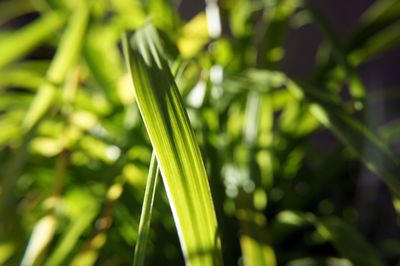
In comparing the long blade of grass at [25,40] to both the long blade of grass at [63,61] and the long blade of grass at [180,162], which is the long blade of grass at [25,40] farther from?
the long blade of grass at [180,162]

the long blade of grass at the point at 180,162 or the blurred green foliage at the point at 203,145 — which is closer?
the long blade of grass at the point at 180,162

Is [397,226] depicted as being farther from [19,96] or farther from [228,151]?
[19,96]

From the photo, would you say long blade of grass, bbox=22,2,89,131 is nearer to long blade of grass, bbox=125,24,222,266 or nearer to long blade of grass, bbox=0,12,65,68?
long blade of grass, bbox=0,12,65,68

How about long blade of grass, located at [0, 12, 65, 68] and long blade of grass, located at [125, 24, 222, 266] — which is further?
long blade of grass, located at [0, 12, 65, 68]

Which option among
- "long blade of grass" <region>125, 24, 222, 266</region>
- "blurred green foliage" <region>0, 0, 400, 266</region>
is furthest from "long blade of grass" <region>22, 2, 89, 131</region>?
"long blade of grass" <region>125, 24, 222, 266</region>

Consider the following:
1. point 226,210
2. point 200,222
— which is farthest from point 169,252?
point 200,222

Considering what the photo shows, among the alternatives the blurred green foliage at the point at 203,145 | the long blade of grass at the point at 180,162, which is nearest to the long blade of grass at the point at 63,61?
the blurred green foliage at the point at 203,145
